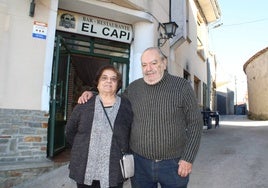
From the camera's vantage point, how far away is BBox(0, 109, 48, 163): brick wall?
16.8 feet

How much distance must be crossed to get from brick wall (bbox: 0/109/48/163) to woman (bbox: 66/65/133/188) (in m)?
3.10

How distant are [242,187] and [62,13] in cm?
506

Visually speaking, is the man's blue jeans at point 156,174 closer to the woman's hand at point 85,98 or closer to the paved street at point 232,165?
the woman's hand at point 85,98

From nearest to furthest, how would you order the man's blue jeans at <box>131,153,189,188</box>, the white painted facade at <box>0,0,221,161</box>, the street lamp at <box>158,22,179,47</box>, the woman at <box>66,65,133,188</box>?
the woman at <box>66,65,133,188</box> → the man's blue jeans at <box>131,153,189,188</box> → the white painted facade at <box>0,0,221,161</box> → the street lamp at <box>158,22,179,47</box>

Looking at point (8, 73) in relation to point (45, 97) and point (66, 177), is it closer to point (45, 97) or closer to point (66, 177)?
point (45, 97)

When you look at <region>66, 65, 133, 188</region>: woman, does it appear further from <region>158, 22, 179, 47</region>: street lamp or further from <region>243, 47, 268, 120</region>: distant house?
<region>243, 47, 268, 120</region>: distant house

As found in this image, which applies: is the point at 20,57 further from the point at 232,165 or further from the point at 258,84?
the point at 258,84

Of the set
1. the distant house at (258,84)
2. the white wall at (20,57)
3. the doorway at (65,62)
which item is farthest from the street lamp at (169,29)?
the distant house at (258,84)

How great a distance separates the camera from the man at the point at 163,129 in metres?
2.43

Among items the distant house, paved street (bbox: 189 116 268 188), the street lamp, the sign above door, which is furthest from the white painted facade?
the distant house

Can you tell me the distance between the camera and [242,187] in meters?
4.29

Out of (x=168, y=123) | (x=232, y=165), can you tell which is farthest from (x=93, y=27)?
(x=168, y=123)

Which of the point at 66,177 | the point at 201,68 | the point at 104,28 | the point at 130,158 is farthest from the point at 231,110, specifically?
the point at 130,158

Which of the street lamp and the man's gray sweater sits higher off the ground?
the street lamp
